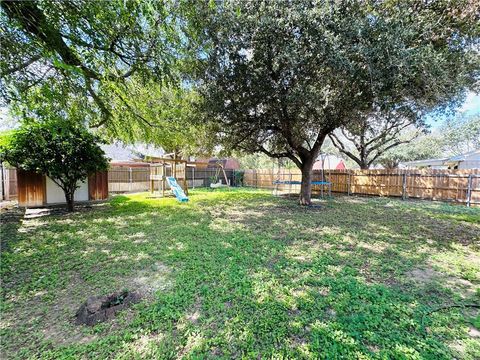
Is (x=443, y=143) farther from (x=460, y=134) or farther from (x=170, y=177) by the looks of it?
(x=170, y=177)

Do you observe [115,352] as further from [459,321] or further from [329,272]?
[459,321]

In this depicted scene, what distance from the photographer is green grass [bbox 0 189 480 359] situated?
1.76 metres

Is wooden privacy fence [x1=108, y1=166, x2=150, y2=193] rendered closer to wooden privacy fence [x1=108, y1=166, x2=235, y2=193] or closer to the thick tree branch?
wooden privacy fence [x1=108, y1=166, x2=235, y2=193]

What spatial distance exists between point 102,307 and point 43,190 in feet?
23.3

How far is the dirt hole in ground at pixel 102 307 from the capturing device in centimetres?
206

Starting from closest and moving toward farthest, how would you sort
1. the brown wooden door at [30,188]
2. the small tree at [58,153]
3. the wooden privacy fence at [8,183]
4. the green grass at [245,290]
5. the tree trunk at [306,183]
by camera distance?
the green grass at [245,290] < the small tree at [58,153] < the brown wooden door at [30,188] < the tree trunk at [306,183] < the wooden privacy fence at [8,183]

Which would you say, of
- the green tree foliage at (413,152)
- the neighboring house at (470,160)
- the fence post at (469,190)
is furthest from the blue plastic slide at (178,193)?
the green tree foliage at (413,152)

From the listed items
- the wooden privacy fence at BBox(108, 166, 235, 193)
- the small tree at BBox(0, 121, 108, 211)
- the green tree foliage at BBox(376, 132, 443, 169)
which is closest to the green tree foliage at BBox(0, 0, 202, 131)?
the small tree at BBox(0, 121, 108, 211)

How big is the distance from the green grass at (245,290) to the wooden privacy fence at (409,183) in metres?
4.94

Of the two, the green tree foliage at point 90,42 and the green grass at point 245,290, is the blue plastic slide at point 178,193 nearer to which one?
the green grass at point 245,290

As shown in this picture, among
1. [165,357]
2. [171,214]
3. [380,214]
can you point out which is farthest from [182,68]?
[380,214]

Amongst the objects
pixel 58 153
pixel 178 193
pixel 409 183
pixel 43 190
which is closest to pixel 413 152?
pixel 409 183

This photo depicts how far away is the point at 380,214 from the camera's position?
682 centimetres

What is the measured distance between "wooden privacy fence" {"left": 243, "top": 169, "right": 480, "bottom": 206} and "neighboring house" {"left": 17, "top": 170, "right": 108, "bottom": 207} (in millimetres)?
10372
